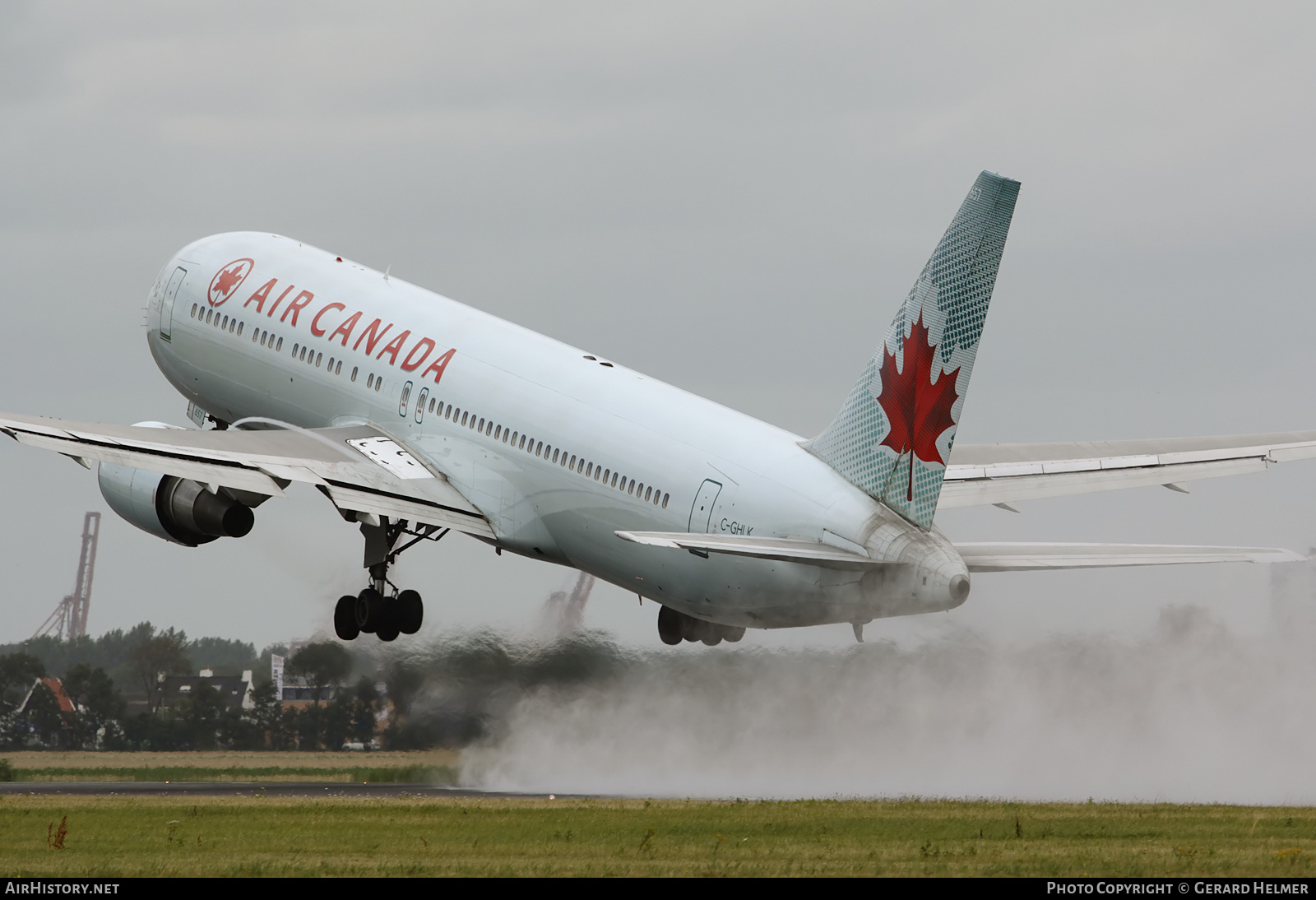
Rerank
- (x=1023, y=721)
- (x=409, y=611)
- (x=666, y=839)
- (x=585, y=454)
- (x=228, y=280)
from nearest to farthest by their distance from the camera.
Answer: (x=666, y=839), (x=1023, y=721), (x=585, y=454), (x=409, y=611), (x=228, y=280)

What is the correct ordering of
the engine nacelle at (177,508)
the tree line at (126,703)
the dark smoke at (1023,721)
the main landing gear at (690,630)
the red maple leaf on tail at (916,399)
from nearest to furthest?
the red maple leaf on tail at (916,399), the dark smoke at (1023,721), the main landing gear at (690,630), the engine nacelle at (177,508), the tree line at (126,703)

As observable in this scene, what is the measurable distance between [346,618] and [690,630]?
715cm

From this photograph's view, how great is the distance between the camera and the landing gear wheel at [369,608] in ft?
136

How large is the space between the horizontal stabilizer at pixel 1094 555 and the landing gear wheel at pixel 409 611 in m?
13.6

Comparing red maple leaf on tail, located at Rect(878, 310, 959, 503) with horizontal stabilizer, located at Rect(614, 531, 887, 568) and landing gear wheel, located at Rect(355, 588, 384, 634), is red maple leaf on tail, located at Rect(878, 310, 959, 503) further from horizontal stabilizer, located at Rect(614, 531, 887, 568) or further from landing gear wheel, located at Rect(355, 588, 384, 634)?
landing gear wheel, located at Rect(355, 588, 384, 634)

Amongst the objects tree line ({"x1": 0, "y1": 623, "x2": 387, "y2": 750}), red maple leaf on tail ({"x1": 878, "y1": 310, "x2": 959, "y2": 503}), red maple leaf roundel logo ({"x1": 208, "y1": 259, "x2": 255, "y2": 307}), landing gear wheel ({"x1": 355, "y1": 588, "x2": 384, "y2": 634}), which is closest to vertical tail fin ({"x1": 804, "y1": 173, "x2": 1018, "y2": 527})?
red maple leaf on tail ({"x1": 878, "y1": 310, "x2": 959, "y2": 503})

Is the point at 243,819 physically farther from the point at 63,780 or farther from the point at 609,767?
the point at 63,780

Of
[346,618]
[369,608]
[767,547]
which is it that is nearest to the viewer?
[767,547]

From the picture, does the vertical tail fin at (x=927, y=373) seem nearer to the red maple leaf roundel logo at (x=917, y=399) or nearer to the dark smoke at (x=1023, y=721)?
the red maple leaf roundel logo at (x=917, y=399)

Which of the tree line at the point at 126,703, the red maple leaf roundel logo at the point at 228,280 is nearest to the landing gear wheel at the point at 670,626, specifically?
the red maple leaf roundel logo at the point at 228,280

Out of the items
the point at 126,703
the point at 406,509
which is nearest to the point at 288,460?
the point at 406,509

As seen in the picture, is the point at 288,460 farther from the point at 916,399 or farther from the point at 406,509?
the point at 916,399

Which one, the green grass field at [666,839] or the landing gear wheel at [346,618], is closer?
the green grass field at [666,839]

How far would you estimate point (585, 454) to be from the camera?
36156 millimetres
